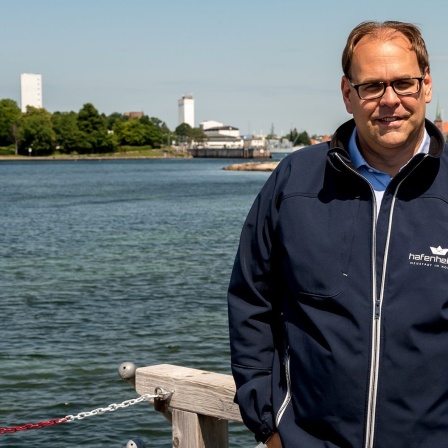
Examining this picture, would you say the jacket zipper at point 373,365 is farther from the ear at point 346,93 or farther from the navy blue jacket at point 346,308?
the ear at point 346,93

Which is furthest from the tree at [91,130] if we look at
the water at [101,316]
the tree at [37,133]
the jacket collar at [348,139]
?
the jacket collar at [348,139]

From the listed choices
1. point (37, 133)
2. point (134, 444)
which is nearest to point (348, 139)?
point (134, 444)

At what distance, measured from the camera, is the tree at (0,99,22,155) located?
181562mm

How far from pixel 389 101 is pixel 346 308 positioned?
2.36ft

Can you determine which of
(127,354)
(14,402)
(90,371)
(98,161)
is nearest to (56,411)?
(14,402)

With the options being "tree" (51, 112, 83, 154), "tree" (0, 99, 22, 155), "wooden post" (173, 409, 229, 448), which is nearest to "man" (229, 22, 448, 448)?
"wooden post" (173, 409, 229, 448)

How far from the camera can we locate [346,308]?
305cm

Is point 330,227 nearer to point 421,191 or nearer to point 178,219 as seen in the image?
point 421,191

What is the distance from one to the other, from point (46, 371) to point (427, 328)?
11422 mm

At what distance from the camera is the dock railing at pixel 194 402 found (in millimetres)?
4012

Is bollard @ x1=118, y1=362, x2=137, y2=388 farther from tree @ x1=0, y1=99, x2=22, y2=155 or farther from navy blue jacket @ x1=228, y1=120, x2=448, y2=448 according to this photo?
tree @ x1=0, y1=99, x2=22, y2=155

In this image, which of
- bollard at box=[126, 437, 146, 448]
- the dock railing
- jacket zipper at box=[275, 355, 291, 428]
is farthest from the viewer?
bollard at box=[126, 437, 146, 448]

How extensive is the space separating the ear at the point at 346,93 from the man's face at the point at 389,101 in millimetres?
77

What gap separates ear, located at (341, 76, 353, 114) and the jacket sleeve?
0.36 m
